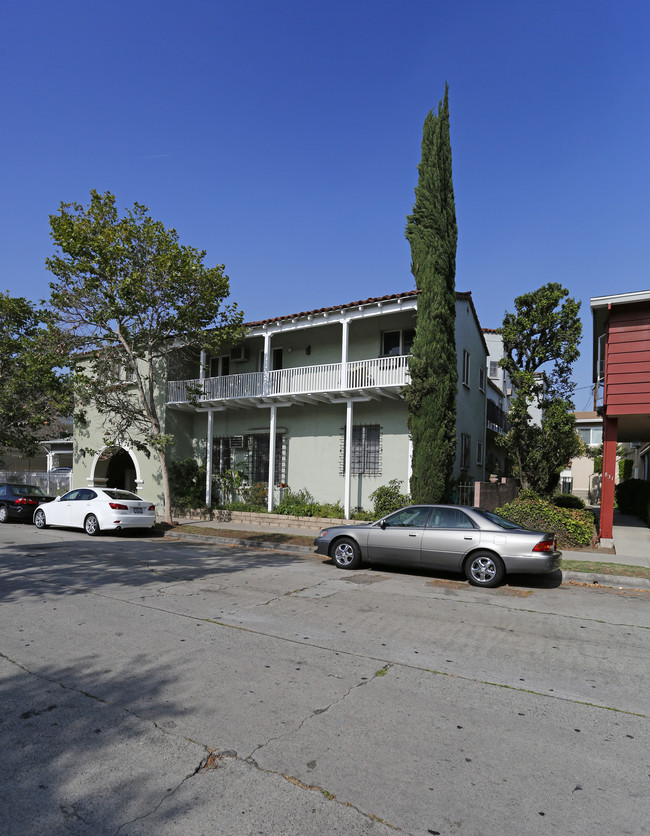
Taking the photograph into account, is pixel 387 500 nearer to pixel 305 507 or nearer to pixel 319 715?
pixel 305 507

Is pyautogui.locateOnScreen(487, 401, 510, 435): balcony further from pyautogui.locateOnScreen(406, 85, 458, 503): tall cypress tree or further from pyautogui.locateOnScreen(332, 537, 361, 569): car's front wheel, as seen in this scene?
pyautogui.locateOnScreen(332, 537, 361, 569): car's front wheel

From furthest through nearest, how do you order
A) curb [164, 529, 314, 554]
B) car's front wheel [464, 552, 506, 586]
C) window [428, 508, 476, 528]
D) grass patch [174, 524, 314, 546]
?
grass patch [174, 524, 314, 546] < curb [164, 529, 314, 554] < window [428, 508, 476, 528] < car's front wheel [464, 552, 506, 586]

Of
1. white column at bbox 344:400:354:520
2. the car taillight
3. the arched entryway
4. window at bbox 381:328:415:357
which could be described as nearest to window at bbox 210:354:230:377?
the arched entryway

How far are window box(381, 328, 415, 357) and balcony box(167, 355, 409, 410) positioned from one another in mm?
1233

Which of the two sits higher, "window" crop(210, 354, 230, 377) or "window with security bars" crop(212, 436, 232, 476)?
"window" crop(210, 354, 230, 377)

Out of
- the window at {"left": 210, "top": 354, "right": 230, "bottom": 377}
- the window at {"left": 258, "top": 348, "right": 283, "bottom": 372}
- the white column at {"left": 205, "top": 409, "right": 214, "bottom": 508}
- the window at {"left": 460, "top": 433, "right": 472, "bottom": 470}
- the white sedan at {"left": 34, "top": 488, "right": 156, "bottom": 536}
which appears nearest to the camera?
the white sedan at {"left": 34, "top": 488, "right": 156, "bottom": 536}

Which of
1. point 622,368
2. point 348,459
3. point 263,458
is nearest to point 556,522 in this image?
point 622,368

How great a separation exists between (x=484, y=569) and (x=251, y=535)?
26.2ft

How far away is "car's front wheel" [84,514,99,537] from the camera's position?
15.9 metres

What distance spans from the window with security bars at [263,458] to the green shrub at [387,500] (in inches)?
188

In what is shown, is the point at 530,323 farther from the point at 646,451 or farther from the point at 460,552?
the point at 646,451

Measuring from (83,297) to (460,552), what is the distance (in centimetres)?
1417

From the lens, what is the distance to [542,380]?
15.5m

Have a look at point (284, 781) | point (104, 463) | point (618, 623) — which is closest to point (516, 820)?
point (284, 781)
